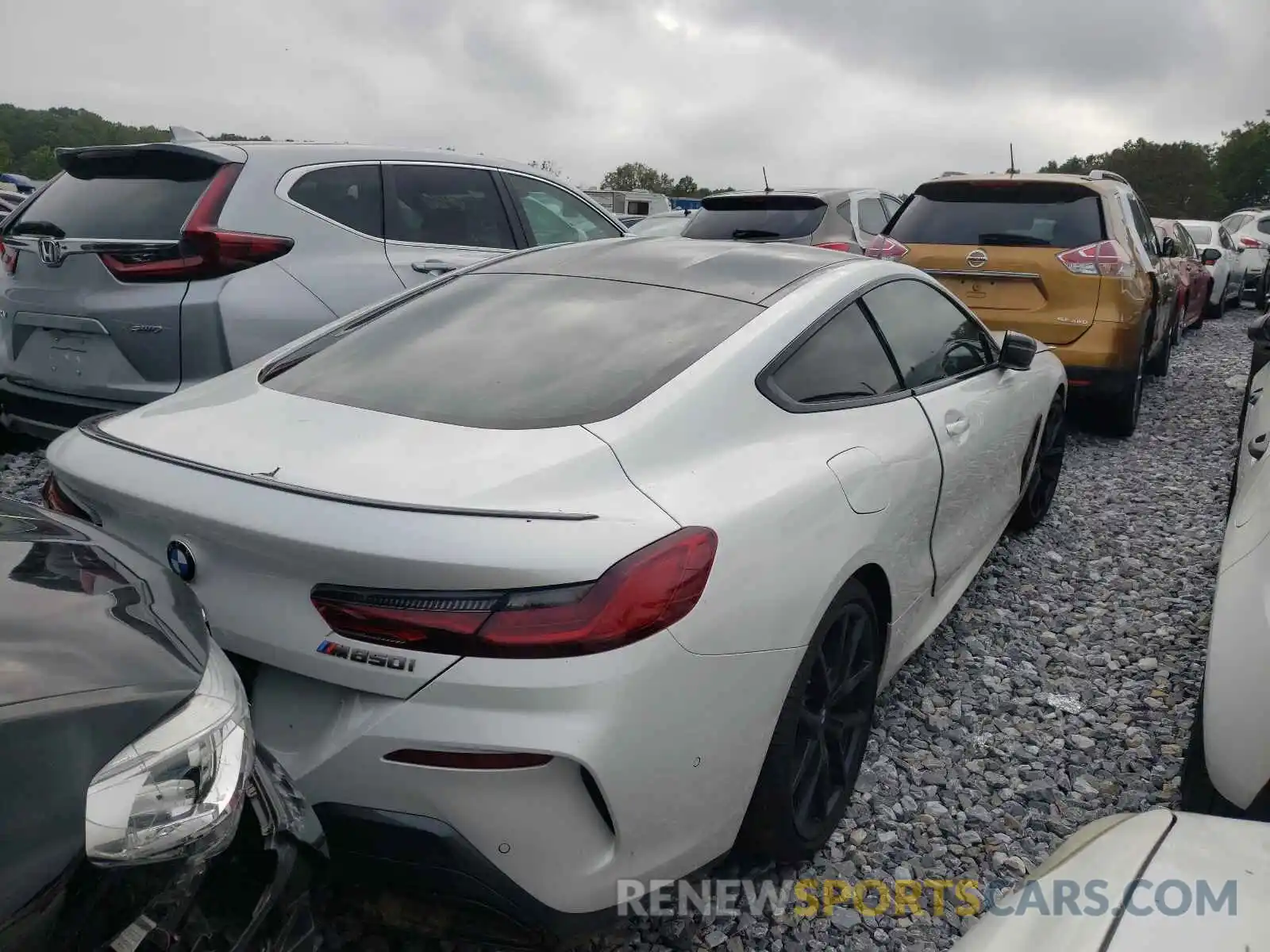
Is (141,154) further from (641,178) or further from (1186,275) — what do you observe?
(641,178)

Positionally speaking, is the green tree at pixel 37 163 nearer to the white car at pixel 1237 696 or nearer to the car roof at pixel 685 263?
the car roof at pixel 685 263

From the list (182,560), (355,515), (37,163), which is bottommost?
(182,560)

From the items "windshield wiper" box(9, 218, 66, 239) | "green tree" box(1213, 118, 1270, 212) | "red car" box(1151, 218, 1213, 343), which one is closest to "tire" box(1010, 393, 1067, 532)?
"red car" box(1151, 218, 1213, 343)

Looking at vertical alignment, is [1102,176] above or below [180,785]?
above

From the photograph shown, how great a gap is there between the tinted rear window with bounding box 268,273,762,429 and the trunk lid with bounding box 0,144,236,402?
4.90 ft

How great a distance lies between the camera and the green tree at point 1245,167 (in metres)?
65.7

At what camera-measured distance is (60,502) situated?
224 cm

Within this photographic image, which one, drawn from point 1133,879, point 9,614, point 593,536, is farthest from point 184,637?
point 1133,879

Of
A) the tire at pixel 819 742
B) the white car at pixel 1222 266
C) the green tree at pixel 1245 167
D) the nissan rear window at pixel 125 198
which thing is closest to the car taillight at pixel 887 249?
the nissan rear window at pixel 125 198

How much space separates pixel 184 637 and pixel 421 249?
3.65m

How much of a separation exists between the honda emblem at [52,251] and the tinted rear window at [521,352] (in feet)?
6.68

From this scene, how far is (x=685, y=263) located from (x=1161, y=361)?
6.97 m

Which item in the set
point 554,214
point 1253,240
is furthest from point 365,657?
point 1253,240

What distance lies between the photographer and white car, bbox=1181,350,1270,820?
81.7 inches
